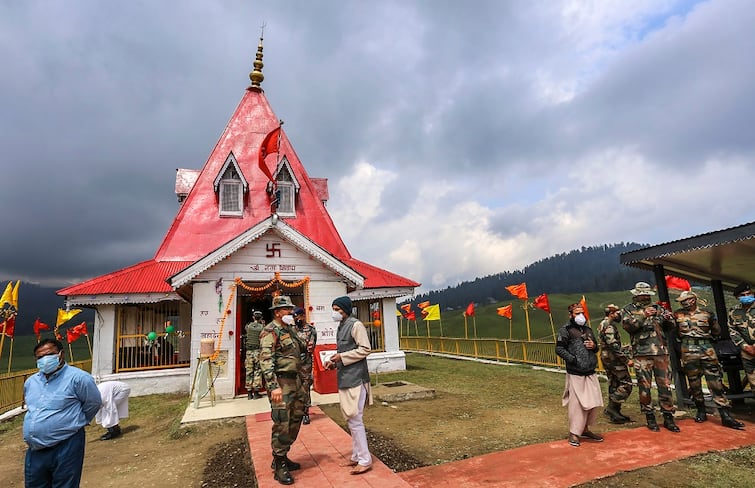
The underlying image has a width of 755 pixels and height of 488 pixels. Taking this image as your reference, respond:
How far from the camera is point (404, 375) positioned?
14.0 meters

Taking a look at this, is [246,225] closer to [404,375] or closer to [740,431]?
[404,375]

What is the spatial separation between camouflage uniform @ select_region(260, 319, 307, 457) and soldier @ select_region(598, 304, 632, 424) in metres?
5.42

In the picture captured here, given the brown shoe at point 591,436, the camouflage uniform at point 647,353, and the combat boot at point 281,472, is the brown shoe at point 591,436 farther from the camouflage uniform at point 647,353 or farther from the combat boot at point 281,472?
the combat boot at point 281,472

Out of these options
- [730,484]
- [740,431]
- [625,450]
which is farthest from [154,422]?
[740,431]

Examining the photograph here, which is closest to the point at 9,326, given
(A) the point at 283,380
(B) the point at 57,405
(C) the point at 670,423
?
(B) the point at 57,405

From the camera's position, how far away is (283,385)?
15.6 feet

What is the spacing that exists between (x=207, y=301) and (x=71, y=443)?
629cm

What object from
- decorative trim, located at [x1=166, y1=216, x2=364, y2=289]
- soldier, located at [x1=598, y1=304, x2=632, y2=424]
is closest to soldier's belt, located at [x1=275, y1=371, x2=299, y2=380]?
soldier, located at [x1=598, y1=304, x2=632, y2=424]

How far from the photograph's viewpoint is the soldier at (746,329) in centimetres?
634

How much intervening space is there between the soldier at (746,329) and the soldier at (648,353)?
1148mm

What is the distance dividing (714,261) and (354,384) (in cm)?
829

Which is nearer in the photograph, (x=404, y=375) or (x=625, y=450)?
(x=625, y=450)

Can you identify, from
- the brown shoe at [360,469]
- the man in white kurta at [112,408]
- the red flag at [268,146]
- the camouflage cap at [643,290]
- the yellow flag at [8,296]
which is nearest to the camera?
the brown shoe at [360,469]

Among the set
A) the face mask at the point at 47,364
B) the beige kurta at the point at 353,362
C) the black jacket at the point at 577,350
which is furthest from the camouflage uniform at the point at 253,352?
the black jacket at the point at 577,350
